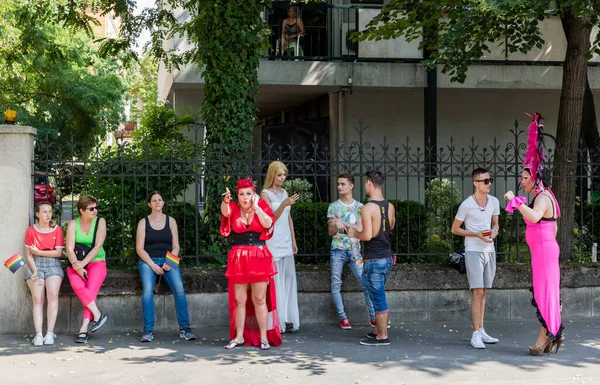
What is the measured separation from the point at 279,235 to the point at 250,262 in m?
0.72

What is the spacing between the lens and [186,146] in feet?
33.1

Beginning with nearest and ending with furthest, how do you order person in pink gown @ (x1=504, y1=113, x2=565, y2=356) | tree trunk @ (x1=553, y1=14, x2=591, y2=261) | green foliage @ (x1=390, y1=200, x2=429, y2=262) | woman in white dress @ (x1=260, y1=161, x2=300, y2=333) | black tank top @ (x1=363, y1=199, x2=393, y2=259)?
person in pink gown @ (x1=504, y1=113, x2=565, y2=356) < black tank top @ (x1=363, y1=199, x2=393, y2=259) < woman in white dress @ (x1=260, y1=161, x2=300, y2=333) < green foliage @ (x1=390, y1=200, x2=429, y2=262) < tree trunk @ (x1=553, y1=14, x2=591, y2=261)

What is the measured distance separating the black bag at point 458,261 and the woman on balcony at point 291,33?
7991 millimetres

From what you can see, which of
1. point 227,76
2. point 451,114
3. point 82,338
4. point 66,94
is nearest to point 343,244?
point 227,76

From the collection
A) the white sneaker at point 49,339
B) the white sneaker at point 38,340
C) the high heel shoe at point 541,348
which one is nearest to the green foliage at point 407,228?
the high heel shoe at point 541,348

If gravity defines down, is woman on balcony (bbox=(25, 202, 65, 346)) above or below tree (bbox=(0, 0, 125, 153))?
below

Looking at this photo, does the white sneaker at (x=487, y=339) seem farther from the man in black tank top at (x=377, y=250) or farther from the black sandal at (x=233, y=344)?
the black sandal at (x=233, y=344)

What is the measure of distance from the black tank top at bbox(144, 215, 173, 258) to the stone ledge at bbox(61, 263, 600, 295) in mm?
537

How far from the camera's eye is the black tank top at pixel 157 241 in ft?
26.8

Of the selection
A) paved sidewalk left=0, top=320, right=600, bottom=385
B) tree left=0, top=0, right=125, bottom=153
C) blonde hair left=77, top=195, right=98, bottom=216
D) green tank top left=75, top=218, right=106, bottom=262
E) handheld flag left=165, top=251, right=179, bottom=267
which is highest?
tree left=0, top=0, right=125, bottom=153

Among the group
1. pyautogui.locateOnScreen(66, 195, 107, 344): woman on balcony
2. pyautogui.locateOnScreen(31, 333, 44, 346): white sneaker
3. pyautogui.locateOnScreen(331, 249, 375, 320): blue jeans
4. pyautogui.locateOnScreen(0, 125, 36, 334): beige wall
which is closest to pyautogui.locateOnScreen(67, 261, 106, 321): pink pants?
pyautogui.locateOnScreen(66, 195, 107, 344): woman on balcony

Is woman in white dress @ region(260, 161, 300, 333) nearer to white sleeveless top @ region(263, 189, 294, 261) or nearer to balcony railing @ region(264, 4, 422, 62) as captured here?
white sleeveless top @ region(263, 189, 294, 261)

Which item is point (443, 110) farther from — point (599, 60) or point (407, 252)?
point (407, 252)

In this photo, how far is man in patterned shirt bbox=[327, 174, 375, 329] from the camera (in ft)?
27.5
